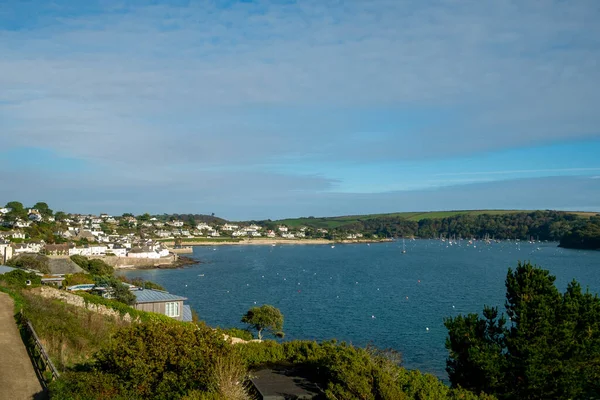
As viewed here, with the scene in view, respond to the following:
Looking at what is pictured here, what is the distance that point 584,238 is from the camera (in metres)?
128

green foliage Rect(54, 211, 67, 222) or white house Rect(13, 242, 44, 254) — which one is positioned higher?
green foliage Rect(54, 211, 67, 222)

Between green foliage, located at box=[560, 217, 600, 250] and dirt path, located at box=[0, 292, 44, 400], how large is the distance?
Result: 438ft

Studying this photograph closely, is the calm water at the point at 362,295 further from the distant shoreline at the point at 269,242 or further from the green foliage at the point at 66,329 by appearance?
the distant shoreline at the point at 269,242

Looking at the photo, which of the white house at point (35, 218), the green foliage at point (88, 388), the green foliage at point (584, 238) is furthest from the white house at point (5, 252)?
the green foliage at point (584, 238)

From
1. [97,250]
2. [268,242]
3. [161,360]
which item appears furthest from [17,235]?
[268,242]

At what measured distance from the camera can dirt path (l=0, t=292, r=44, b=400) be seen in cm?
1157

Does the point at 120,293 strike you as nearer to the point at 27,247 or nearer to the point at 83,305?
the point at 83,305

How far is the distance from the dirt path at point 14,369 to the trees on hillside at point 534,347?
1100cm

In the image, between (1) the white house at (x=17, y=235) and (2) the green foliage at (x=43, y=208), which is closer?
(1) the white house at (x=17, y=235)

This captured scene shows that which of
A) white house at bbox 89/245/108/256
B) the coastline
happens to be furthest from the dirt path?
the coastline

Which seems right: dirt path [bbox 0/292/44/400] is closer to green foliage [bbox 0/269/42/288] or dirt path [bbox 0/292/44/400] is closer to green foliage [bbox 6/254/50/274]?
green foliage [bbox 0/269/42/288]

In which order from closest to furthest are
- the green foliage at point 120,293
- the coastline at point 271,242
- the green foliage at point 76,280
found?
the green foliage at point 120,293 → the green foliage at point 76,280 → the coastline at point 271,242

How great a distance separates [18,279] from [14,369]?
15530mm

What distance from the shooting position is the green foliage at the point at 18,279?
85.2 feet
